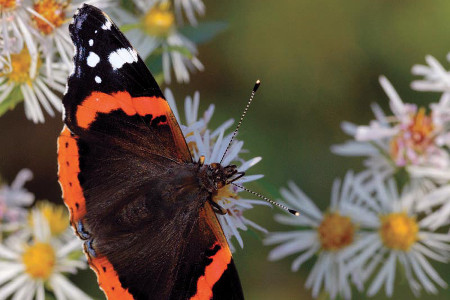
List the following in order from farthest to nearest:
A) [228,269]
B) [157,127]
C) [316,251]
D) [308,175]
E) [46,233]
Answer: [308,175] < [316,251] < [46,233] < [157,127] < [228,269]

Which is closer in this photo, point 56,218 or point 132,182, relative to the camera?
point 132,182

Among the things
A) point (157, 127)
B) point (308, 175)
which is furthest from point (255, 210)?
point (157, 127)

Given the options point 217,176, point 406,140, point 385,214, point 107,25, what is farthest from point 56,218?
point 406,140

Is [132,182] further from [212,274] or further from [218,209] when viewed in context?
[212,274]

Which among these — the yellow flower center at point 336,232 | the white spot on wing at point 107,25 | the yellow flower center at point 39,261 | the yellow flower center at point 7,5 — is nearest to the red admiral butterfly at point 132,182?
the white spot on wing at point 107,25

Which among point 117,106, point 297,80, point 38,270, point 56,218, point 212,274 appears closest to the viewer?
point 212,274

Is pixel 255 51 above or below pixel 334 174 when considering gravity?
above

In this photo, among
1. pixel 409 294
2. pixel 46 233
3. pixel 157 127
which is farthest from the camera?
pixel 409 294

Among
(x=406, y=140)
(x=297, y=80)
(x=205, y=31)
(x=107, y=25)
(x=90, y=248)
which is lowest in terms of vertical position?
(x=90, y=248)

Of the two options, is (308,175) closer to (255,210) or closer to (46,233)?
(255,210)
